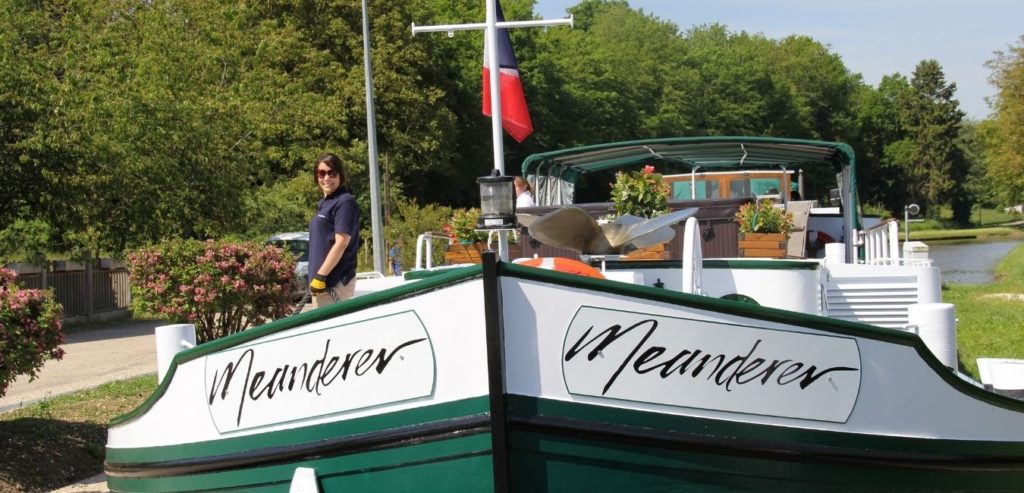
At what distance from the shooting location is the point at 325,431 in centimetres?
511

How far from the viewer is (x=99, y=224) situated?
21.8 metres

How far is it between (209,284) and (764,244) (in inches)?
264

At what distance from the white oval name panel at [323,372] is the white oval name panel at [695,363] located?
681 millimetres

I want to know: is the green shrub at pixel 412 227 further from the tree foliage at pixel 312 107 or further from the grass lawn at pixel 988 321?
the grass lawn at pixel 988 321

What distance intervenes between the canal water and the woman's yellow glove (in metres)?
22.6

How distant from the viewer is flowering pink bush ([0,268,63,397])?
810 centimetres

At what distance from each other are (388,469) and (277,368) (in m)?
0.69

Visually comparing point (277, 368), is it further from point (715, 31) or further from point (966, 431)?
point (715, 31)

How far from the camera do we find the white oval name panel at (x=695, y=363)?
4.80 meters

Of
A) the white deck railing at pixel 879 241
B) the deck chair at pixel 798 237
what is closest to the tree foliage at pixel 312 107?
the deck chair at pixel 798 237

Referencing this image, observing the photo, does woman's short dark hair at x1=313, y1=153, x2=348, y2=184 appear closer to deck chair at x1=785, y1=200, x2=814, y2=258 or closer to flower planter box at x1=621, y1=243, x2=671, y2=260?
flower planter box at x1=621, y1=243, x2=671, y2=260

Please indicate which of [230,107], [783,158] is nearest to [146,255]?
[783,158]

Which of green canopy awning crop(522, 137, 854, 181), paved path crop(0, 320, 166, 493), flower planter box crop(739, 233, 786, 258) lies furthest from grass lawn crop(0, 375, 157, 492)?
flower planter box crop(739, 233, 786, 258)

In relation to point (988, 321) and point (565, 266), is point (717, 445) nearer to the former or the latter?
point (565, 266)
